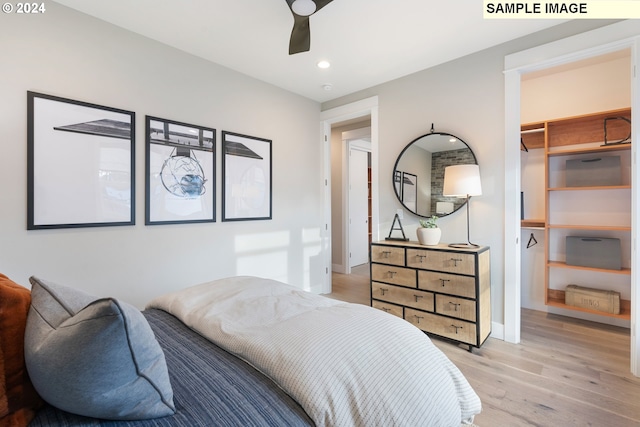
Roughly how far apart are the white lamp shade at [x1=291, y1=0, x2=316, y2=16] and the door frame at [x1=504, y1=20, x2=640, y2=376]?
72.0 inches

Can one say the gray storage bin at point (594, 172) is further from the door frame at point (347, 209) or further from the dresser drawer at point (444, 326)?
the door frame at point (347, 209)

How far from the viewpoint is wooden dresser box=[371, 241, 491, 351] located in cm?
233

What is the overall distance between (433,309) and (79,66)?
11.1 feet

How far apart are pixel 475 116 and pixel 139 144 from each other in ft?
9.97

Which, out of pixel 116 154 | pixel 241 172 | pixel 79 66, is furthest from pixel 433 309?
pixel 79 66

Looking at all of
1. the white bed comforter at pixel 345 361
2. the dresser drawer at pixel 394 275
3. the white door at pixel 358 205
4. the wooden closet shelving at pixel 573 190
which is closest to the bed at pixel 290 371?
the white bed comforter at pixel 345 361

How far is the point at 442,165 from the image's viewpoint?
295 cm

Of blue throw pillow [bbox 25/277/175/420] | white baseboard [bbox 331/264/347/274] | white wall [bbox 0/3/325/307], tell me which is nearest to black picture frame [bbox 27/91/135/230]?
white wall [bbox 0/3/325/307]

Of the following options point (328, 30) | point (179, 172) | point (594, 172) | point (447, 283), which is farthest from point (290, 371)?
point (594, 172)

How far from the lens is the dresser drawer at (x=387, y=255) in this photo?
8.91ft

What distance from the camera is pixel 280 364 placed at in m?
0.92

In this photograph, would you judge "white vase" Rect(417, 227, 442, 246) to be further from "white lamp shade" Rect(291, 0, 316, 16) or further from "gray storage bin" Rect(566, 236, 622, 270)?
"white lamp shade" Rect(291, 0, 316, 16)

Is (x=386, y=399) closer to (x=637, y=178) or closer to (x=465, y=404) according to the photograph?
(x=465, y=404)

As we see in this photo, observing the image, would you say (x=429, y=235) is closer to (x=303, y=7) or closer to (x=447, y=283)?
(x=447, y=283)
